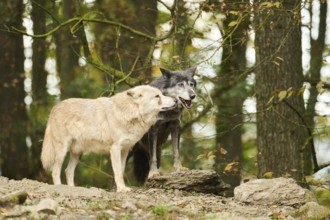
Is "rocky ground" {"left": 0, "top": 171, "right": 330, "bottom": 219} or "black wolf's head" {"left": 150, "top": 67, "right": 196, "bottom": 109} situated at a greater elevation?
"black wolf's head" {"left": 150, "top": 67, "right": 196, "bottom": 109}

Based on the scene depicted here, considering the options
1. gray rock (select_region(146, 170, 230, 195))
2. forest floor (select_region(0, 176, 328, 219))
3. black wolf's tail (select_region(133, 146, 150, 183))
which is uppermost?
black wolf's tail (select_region(133, 146, 150, 183))

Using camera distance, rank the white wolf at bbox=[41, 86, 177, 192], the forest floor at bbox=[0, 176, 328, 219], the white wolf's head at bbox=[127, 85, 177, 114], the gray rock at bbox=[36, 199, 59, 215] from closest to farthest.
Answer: the gray rock at bbox=[36, 199, 59, 215]
the forest floor at bbox=[0, 176, 328, 219]
the white wolf's head at bbox=[127, 85, 177, 114]
the white wolf at bbox=[41, 86, 177, 192]

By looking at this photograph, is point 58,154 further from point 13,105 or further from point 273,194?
point 13,105

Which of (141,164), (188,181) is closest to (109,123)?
(188,181)

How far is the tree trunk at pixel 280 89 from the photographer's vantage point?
1301cm

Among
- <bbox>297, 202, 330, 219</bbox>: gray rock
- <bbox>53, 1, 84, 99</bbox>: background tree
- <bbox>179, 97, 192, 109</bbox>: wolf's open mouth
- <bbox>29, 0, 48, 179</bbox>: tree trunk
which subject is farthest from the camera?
<bbox>53, 1, 84, 99</bbox>: background tree

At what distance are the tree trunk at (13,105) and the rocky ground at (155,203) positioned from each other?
284 inches

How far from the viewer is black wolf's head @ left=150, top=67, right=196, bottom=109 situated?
1113 centimetres

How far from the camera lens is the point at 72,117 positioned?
1126 centimetres

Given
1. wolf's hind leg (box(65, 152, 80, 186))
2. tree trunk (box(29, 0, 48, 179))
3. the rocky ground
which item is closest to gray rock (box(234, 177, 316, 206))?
the rocky ground

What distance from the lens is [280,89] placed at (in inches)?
511

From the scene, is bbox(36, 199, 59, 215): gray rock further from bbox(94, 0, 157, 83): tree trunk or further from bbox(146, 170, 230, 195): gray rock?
bbox(94, 0, 157, 83): tree trunk

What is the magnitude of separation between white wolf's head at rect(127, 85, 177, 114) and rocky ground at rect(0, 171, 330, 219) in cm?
113

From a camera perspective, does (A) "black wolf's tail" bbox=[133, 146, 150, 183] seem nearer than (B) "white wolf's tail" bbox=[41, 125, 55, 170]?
No
